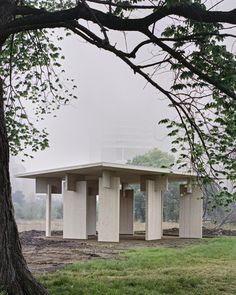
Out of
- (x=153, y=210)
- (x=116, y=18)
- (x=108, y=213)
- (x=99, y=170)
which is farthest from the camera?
(x=153, y=210)

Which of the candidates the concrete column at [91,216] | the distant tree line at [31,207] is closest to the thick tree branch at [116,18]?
the distant tree line at [31,207]

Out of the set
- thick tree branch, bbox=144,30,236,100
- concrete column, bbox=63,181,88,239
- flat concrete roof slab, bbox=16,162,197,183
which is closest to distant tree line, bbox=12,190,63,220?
flat concrete roof slab, bbox=16,162,197,183

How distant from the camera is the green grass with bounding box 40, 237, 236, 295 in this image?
6477mm

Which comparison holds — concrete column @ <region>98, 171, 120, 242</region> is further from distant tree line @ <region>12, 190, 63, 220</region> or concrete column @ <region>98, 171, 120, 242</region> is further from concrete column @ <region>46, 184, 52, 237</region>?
distant tree line @ <region>12, 190, 63, 220</region>

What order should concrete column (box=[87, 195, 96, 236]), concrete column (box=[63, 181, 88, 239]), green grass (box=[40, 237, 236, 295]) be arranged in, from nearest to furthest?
1. green grass (box=[40, 237, 236, 295])
2. concrete column (box=[63, 181, 88, 239])
3. concrete column (box=[87, 195, 96, 236])

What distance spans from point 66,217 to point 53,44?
32.2 feet

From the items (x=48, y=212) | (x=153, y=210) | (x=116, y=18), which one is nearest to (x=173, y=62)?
(x=116, y=18)

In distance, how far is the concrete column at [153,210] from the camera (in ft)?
55.1

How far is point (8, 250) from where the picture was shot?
505cm

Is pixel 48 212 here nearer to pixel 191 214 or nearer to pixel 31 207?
pixel 31 207

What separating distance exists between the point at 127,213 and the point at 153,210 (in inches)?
158

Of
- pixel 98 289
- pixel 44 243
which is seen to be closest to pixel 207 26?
pixel 98 289

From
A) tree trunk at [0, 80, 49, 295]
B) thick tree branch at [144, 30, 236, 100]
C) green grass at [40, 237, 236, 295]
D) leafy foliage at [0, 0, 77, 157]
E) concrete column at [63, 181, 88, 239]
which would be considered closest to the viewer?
tree trunk at [0, 80, 49, 295]

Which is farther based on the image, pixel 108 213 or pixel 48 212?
pixel 48 212
